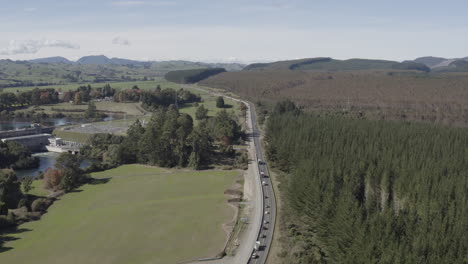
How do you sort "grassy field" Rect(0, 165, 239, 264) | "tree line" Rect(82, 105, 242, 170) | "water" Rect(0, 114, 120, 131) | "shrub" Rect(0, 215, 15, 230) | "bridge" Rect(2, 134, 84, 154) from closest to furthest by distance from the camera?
"grassy field" Rect(0, 165, 239, 264) < "shrub" Rect(0, 215, 15, 230) < "tree line" Rect(82, 105, 242, 170) < "bridge" Rect(2, 134, 84, 154) < "water" Rect(0, 114, 120, 131)

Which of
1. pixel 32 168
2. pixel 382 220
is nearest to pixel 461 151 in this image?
pixel 382 220

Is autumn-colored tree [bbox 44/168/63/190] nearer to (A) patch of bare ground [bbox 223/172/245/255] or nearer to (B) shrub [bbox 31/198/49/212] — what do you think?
(B) shrub [bbox 31/198/49/212]

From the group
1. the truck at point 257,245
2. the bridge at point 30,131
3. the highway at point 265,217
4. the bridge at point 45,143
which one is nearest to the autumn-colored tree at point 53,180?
the highway at point 265,217

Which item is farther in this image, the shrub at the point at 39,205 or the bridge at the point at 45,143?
the bridge at the point at 45,143

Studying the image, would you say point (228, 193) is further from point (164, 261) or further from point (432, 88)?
point (432, 88)

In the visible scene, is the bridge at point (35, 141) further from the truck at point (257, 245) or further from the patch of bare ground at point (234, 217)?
the truck at point (257, 245)

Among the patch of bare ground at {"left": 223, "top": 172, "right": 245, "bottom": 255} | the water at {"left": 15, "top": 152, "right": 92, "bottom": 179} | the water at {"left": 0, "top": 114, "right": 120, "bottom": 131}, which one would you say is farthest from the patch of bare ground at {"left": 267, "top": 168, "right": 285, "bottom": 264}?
the water at {"left": 0, "top": 114, "right": 120, "bottom": 131}
